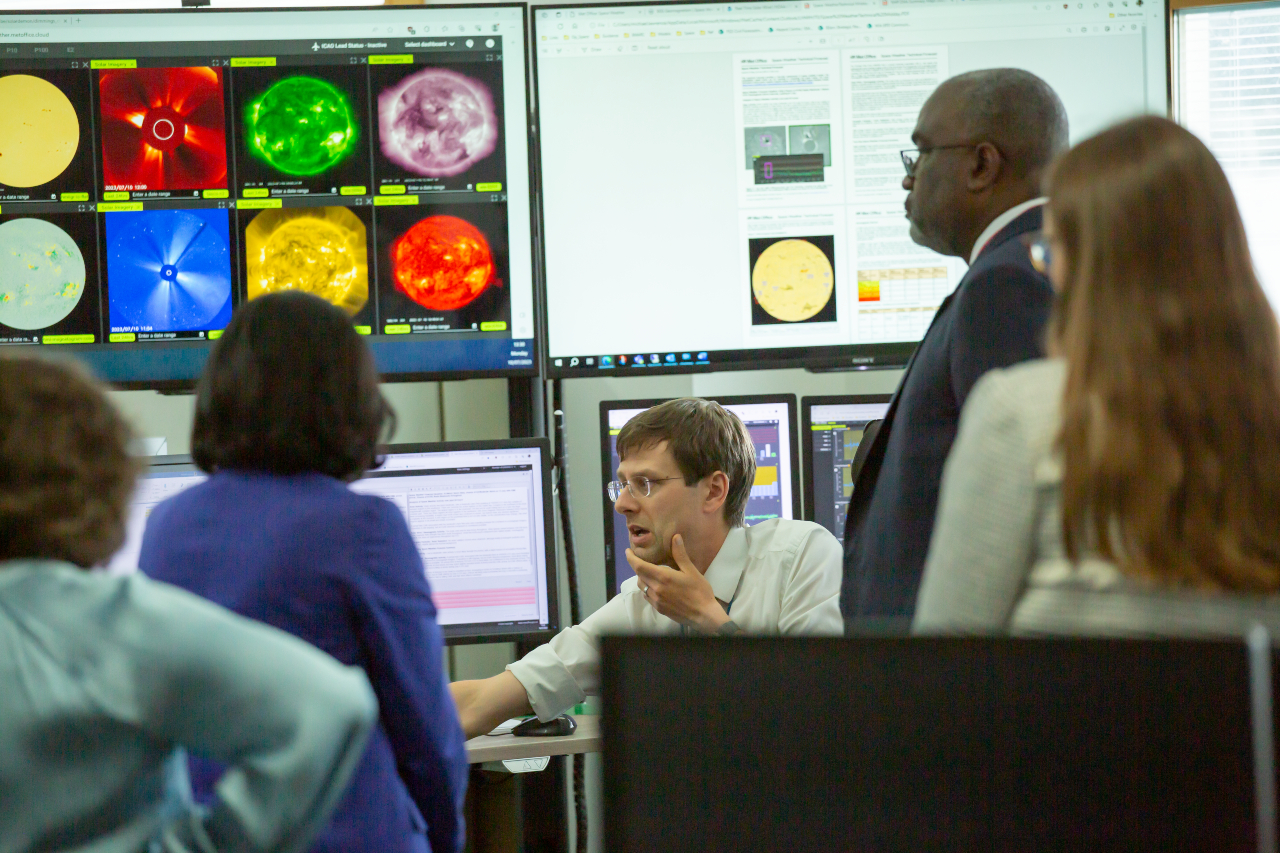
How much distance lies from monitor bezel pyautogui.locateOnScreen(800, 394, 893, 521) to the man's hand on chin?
1.94 feet

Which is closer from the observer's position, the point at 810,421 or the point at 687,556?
the point at 687,556

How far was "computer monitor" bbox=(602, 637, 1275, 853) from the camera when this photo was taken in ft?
1.98

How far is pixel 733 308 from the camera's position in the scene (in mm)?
2344

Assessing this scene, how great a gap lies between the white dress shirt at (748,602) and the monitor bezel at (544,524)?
20 cm

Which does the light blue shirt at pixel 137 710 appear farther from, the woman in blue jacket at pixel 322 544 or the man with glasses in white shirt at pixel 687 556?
the man with glasses in white shirt at pixel 687 556

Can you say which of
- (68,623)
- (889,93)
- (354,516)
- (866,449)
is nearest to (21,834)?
(68,623)

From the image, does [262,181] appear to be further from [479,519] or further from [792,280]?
[792,280]

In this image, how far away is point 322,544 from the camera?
1147 mm

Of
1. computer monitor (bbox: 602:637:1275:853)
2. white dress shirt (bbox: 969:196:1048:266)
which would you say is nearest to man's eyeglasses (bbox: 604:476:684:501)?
white dress shirt (bbox: 969:196:1048:266)

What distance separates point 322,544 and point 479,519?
3.73 ft

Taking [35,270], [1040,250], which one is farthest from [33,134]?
[1040,250]

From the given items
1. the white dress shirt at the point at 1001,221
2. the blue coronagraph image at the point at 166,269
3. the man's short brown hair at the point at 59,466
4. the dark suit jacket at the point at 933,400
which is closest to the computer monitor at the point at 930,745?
the man's short brown hair at the point at 59,466

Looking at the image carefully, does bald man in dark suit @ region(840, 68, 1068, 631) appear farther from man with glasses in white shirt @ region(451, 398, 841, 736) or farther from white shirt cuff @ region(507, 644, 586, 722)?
white shirt cuff @ region(507, 644, 586, 722)

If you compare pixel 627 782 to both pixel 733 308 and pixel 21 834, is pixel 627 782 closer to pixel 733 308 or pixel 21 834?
pixel 21 834
